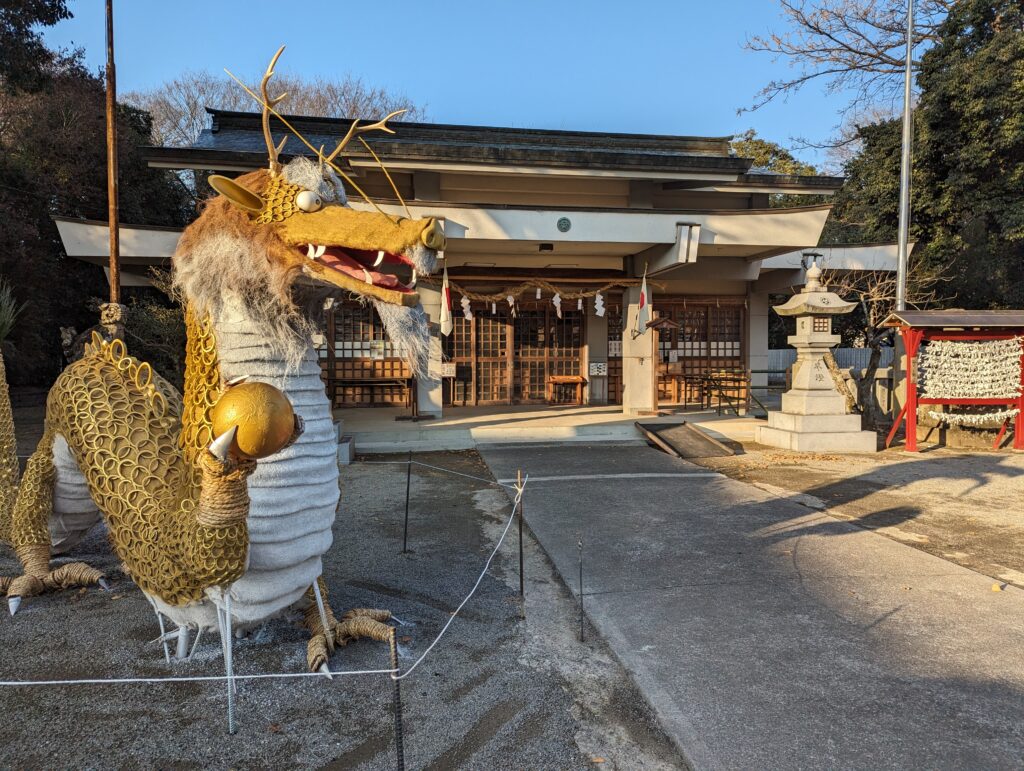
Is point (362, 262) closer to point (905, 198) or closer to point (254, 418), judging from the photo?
point (254, 418)

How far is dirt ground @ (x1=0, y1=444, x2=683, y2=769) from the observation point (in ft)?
7.35

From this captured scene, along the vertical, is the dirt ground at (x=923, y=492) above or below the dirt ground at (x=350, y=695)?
above

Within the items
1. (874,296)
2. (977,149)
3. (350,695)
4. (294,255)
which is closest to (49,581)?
(350,695)

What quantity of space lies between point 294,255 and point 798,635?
3.17 m

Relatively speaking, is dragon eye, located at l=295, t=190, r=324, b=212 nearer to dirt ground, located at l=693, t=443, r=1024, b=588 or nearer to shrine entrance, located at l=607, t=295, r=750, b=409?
dirt ground, located at l=693, t=443, r=1024, b=588

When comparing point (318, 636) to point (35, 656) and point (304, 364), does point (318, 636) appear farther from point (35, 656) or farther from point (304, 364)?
point (35, 656)

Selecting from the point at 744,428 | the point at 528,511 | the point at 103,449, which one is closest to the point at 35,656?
the point at 103,449

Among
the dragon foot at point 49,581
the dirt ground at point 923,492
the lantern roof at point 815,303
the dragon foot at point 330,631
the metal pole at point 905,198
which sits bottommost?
the dirt ground at point 923,492

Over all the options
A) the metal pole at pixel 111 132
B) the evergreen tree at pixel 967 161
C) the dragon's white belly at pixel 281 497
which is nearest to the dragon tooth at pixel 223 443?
the dragon's white belly at pixel 281 497

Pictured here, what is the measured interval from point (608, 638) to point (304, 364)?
2.14 m

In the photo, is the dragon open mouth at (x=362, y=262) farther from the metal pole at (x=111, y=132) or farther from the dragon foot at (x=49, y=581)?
the metal pole at (x=111, y=132)

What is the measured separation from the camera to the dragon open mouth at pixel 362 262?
6.93ft

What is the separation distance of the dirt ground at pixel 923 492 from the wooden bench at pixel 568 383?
4934 mm

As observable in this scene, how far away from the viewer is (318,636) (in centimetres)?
269
